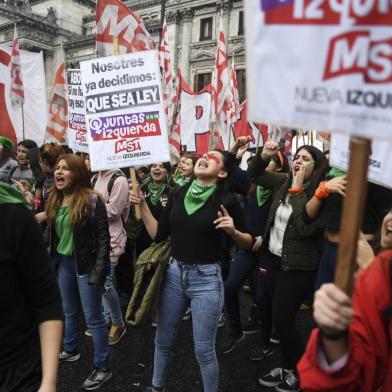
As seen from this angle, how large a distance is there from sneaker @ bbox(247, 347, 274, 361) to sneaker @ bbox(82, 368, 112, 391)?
1.32 m

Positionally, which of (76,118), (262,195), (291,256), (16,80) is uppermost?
(16,80)

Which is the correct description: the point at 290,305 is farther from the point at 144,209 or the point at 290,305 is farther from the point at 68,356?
the point at 68,356

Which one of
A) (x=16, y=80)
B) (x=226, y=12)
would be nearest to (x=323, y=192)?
(x=16, y=80)

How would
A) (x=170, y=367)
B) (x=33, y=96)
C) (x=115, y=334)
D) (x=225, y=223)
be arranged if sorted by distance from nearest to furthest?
(x=225, y=223)
(x=170, y=367)
(x=115, y=334)
(x=33, y=96)

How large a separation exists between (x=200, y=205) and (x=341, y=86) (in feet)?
6.09

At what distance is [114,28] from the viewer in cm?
375

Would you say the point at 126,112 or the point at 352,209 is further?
the point at 126,112

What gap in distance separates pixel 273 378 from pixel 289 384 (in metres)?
0.16

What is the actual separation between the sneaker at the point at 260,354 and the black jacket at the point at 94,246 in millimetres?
1612

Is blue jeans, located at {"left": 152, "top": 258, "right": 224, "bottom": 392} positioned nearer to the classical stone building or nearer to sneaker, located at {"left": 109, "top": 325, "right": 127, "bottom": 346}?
sneaker, located at {"left": 109, "top": 325, "right": 127, "bottom": 346}

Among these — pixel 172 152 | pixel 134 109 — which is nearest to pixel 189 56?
Result: pixel 172 152

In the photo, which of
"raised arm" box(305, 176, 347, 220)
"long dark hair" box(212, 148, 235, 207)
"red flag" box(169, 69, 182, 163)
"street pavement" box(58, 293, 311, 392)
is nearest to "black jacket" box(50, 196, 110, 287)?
"street pavement" box(58, 293, 311, 392)

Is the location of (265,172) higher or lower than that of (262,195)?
higher

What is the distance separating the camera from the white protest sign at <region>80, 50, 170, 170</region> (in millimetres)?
3158
